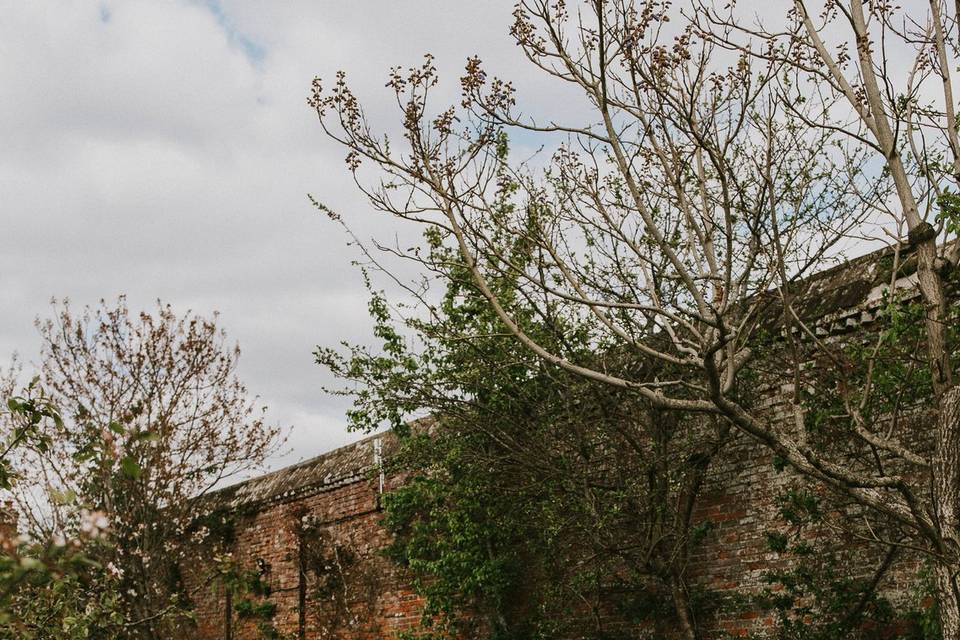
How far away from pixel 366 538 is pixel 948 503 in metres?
9.89

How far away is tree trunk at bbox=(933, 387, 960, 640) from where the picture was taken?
5.32 metres

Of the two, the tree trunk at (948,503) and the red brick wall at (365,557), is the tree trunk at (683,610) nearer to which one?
the red brick wall at (365,557)

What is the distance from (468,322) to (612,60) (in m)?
4.53

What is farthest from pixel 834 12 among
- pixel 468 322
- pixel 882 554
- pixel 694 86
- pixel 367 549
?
pixel 367 549

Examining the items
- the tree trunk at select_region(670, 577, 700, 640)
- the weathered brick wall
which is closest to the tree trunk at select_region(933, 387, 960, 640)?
the tree trunk at select_region(670, 577, 700, 640)

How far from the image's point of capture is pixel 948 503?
5.39m

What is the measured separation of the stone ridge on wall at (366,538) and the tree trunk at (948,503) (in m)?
1.60

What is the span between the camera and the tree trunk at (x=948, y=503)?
17.5 feet

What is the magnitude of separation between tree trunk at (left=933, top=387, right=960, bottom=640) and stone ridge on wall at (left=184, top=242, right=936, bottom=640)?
1.60 m

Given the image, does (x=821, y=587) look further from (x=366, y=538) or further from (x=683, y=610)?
(x=366, y=538)

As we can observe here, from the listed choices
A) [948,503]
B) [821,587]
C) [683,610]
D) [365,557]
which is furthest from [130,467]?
[365,557]

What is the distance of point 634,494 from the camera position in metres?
8.85

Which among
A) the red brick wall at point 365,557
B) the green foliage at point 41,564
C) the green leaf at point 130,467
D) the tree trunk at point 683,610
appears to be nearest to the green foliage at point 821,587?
the red brick wall at point 365,557

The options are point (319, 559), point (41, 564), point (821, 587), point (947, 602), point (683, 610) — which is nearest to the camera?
point (41, 564)
